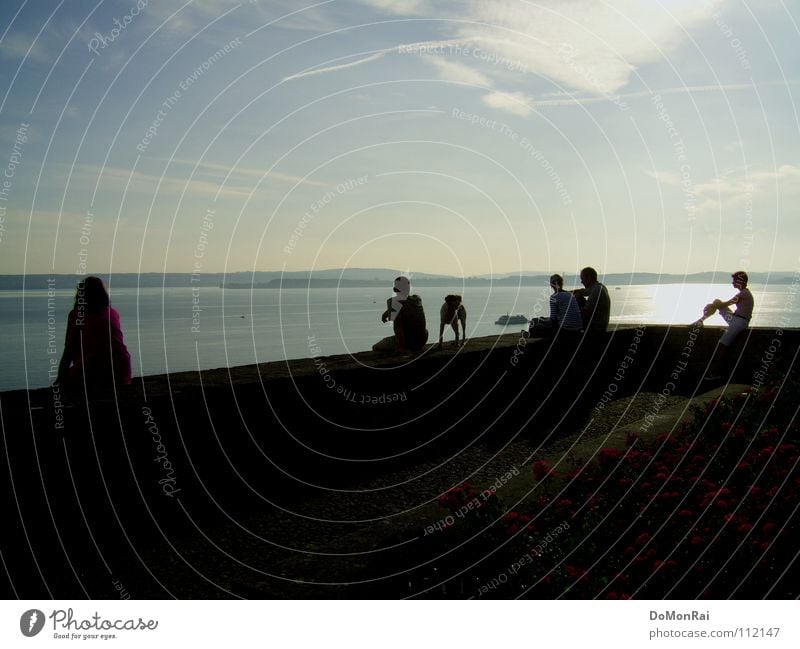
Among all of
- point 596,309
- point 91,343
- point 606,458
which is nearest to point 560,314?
point 596,309

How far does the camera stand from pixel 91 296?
6590 mm

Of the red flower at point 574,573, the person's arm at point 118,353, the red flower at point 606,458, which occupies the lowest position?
the red flower at point 574,573

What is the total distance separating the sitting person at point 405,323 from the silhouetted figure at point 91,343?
4.34 meters

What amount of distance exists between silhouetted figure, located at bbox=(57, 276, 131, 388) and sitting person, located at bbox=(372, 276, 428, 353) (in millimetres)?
4339

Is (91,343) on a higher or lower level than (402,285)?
lower

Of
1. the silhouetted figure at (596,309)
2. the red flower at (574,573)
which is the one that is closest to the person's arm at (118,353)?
the red flower at (574,573)

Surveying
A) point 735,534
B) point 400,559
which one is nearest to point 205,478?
point 400,559

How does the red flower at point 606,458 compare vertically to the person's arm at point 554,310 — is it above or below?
below

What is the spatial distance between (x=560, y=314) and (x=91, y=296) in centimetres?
766

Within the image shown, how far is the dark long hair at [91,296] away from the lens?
6.59 metres

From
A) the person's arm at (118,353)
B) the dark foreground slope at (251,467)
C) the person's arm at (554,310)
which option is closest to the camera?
the dark foreground slope at (251,467)

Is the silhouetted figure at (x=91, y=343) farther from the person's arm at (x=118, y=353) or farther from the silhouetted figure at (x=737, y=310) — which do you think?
the silhouetted figure at (x=737, y=310)

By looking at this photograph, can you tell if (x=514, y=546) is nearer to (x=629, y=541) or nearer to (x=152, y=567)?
(x=629, y=541)

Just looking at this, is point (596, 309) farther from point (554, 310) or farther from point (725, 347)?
point (725, 347)
